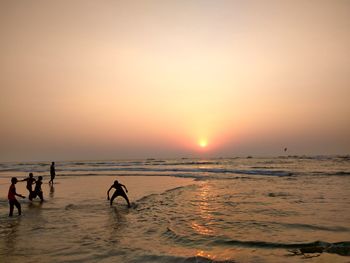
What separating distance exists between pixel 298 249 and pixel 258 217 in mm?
4472

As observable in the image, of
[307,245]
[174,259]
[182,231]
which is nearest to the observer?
[174,259]

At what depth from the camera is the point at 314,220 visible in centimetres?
1248

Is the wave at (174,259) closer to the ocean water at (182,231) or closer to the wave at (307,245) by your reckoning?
the ocean water at (182,231)

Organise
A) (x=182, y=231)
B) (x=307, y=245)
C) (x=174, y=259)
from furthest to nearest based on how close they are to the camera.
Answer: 1. (x=182, y=231)
2. (x=307, y=245)
3. (x=174, y=259)

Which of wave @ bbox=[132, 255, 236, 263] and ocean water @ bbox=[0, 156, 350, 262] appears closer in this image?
wave @ bbox=[132, 255, 236, 263]

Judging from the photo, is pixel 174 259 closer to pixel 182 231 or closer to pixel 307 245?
pixel 182 231

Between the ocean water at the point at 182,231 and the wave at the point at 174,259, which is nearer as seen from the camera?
the wave at the point at 174,259

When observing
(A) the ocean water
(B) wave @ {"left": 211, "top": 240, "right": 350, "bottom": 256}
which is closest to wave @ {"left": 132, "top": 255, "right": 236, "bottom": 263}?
(A) the ocean water

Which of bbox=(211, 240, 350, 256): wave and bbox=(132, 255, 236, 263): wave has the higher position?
bbox=(132, 255, 236, 263): wave

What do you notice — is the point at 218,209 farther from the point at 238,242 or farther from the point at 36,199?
the point at 36,199

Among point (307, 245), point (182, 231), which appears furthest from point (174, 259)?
point (307, 245)

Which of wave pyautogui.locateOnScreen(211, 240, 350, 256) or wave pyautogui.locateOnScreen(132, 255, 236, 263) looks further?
wave pyautogui.locateOnScreen(211, 240, 350, 256)

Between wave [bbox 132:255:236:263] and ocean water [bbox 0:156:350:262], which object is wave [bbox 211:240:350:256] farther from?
wave [bbox 132:255:236:263]

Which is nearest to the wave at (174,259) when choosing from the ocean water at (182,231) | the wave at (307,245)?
the ocean water at (182,231)
